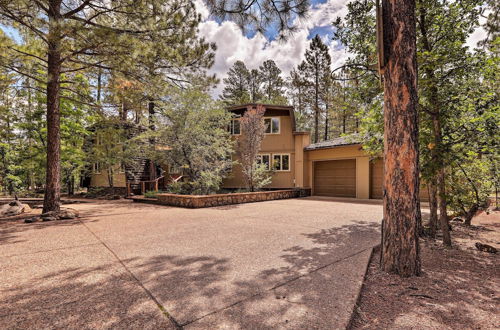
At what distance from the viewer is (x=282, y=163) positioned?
14.4 meters

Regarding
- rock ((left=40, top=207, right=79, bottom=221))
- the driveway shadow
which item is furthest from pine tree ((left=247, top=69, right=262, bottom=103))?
the driveway shadow

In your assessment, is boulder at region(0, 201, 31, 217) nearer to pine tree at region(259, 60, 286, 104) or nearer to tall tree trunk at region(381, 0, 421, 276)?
tall tree trunk at region(381, 0, 421, 276)

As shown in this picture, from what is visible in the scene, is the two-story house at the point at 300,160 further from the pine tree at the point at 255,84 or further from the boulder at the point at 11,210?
the pine tree at the point at 255,84

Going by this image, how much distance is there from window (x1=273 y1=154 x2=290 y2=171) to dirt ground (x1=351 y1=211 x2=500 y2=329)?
35.1ft

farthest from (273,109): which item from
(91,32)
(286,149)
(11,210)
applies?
(11,210)

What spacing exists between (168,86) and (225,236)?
→ 6101mm

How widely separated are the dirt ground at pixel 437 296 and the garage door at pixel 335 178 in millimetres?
9334

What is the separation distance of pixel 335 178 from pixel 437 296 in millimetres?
11548

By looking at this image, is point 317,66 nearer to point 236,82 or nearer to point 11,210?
point 236,82

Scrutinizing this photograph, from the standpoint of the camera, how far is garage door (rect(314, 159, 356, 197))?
12828 millimetres

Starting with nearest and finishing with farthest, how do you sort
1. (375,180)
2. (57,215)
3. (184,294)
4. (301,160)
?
1. (184,294)
2. (57,215)
3. (375,180)
4. (301,160)

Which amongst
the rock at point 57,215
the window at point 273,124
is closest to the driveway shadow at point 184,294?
the rock at point 57,215

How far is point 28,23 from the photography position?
5453 millimetres

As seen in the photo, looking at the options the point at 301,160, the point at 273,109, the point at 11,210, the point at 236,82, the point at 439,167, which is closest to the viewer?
the point at 439,167
